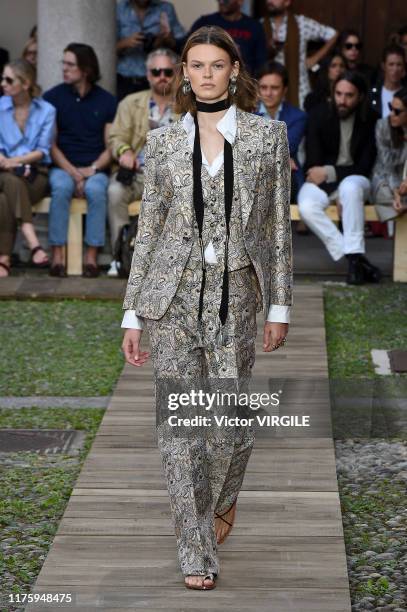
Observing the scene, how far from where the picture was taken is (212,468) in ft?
16.3

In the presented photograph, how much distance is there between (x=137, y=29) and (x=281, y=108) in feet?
6.29

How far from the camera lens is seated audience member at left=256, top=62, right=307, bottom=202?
1152 cm

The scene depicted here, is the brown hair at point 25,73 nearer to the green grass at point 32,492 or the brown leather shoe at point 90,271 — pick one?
the brown leather shoe at point 90,271

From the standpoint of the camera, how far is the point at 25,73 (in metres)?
11.5

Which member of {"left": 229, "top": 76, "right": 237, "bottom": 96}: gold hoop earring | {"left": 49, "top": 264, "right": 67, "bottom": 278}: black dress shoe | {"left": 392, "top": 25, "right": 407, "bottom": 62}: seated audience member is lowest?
{"left": 49, "top": 264, "right": 67, "bottom": 278}: black dress shoe

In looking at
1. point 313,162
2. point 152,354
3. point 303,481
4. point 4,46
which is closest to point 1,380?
point 303,481

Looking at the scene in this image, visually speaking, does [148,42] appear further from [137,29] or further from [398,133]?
[398,133]

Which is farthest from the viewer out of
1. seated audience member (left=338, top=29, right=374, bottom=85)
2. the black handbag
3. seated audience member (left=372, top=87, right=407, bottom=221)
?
seated audience member (left=338, top=29, right=374, bottom=85)

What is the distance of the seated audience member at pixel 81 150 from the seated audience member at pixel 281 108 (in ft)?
4.12

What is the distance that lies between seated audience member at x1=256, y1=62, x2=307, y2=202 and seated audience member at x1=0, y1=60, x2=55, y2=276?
166 cm

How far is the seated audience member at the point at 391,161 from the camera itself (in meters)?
11.3

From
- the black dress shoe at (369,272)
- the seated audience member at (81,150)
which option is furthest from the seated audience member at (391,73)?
the seated audience member at (81,150)

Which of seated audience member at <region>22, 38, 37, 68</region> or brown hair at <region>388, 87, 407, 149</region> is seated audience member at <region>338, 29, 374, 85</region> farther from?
seated audience member at <region>22, 38, 37, 68</region>

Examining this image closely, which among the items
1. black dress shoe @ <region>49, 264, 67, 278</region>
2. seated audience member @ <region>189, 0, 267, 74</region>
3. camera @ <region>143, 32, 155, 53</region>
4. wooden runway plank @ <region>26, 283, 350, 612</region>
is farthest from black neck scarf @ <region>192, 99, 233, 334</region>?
camera @ <region>143, 32, 155, 53</region>
